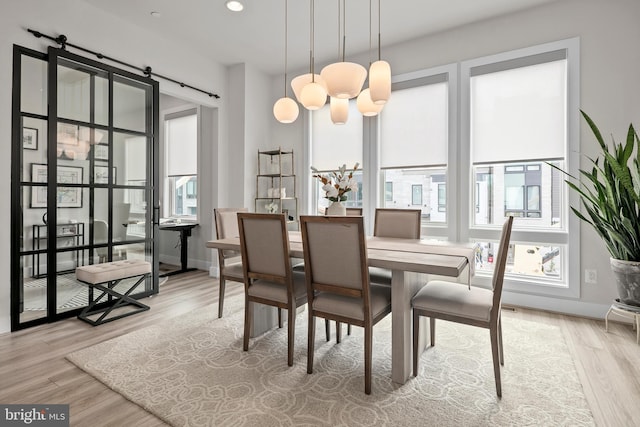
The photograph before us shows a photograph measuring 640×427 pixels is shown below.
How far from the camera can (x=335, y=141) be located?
4.60 metres

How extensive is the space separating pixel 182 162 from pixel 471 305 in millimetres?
5070

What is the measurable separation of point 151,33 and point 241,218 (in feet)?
9.67

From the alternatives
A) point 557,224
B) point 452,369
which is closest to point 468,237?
point 557,224

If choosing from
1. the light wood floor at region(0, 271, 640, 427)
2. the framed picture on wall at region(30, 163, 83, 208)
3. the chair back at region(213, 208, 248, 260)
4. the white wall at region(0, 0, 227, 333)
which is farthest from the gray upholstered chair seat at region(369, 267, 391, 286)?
the white wall at region(0, 0, 227, 333)

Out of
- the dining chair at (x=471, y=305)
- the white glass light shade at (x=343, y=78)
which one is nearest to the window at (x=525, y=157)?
the dining chair at (x=471, y=305)

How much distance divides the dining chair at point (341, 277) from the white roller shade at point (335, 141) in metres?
2.63

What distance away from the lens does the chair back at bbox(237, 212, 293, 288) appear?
2.12 metres

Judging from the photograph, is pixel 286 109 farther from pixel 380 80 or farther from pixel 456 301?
pixel 456 301

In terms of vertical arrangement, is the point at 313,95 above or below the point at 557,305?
above

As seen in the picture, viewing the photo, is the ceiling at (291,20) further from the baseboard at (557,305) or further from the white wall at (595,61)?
the baseboard at (557,305)

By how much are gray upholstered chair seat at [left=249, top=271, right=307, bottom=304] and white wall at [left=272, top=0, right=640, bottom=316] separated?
243 cm

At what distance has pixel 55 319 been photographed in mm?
2963

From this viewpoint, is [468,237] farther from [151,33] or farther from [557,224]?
[151,33]

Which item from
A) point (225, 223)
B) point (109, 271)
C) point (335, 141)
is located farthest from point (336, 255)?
point (335, 141)
